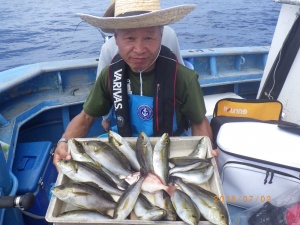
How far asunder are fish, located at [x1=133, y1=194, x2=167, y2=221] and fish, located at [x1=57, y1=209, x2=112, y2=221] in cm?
17

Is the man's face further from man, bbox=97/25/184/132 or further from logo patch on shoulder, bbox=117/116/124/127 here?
man, bbox=97/25/184/132

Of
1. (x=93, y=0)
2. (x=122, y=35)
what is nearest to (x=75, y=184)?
(x=122, y=35)

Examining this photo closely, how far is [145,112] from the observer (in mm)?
2629

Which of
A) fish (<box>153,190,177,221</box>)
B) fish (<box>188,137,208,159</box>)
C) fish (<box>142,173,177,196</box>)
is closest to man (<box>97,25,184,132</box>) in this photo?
fish (<box>188,137,208,159</box>)

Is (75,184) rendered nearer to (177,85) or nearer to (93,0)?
(177,85)

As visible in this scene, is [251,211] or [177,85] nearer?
[251,211]

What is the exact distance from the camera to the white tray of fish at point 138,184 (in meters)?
1.51

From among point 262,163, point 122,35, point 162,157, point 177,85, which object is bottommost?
point 262,163

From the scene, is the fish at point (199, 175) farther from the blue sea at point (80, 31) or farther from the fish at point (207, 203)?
the blue sea at point (80, 31)

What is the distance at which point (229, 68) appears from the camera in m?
5.65

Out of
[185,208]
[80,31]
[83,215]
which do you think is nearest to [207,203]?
[185,208]

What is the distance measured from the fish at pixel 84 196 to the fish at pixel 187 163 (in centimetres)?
50

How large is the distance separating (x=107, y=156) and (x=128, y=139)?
0.77 ft

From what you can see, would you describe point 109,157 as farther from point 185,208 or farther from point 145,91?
point 145,91
